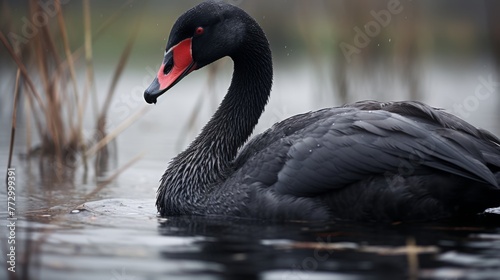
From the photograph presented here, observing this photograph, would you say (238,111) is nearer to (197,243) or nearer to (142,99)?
(197,243)

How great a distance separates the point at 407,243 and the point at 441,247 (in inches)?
10.2

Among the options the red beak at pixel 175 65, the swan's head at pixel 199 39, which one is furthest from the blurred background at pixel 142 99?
the swan's head at pixel 199 39

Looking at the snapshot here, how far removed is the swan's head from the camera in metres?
8.22

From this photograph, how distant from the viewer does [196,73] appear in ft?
70.0

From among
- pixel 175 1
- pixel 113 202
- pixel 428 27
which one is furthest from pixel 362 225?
pixel 175 1

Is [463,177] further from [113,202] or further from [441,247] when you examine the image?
[113,202]

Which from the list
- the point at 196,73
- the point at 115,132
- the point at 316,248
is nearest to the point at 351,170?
the point at 316,248

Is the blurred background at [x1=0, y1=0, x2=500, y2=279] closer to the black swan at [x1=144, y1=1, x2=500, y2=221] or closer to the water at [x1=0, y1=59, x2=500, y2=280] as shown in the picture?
the water at [x1=0, y1=59, x2=500, y2=280]

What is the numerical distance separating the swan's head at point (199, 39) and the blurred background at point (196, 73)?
5.77ft

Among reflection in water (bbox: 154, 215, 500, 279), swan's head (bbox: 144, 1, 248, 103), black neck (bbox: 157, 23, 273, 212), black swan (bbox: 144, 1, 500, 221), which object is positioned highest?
swan's head (bbox: 144, 1, 248, 103)

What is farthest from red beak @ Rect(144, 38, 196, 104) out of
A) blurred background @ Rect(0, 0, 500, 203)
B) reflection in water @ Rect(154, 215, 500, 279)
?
blurred background @ Rect(0, 0, 500, 203)

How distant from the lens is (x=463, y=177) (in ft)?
24.2

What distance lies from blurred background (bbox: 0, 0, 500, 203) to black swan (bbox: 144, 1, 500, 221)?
1773mm

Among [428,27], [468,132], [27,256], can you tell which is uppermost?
[428,27]
